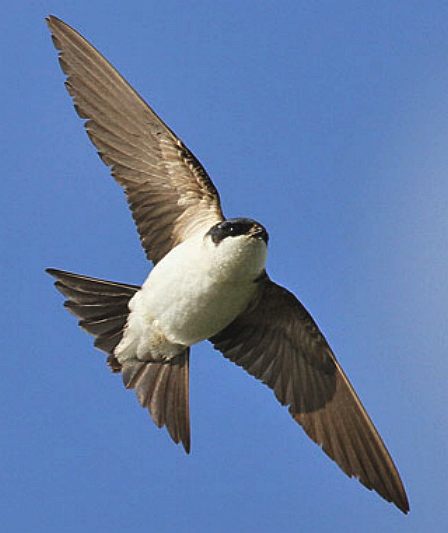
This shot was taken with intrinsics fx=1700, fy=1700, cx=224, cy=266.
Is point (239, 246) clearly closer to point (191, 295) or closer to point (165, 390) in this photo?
point (191, 295)

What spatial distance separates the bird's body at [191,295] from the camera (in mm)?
8117

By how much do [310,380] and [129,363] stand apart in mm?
997

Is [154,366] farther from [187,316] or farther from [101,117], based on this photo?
[101,117]

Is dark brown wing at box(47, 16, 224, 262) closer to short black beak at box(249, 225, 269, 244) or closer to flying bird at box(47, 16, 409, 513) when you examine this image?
flying bird at box(47, 16, 409, 513)

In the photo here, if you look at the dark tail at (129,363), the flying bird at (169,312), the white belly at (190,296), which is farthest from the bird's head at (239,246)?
the dark tail at (129,363)

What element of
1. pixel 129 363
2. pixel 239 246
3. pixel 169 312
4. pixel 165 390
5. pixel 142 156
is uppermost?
pixel 142 156

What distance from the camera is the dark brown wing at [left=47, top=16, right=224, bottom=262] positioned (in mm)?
8695

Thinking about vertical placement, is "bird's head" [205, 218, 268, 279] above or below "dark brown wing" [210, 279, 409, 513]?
above

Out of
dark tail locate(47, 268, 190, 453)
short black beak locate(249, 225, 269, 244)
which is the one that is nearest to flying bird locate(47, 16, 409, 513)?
dark tail locate(47, 268, 190, 453)

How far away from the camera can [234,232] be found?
26.5 ft

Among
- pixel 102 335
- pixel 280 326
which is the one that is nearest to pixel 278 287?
pixel 280 326

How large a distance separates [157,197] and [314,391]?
1331 millimetres

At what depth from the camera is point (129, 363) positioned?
8711 millimetres

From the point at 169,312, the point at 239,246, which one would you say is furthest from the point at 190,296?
the point at 239,246
